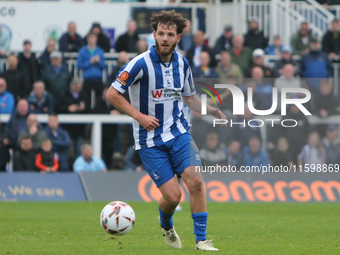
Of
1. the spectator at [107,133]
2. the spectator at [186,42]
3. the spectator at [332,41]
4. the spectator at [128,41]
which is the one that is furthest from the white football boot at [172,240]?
the spectator at [332,41]

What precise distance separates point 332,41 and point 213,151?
8.91m

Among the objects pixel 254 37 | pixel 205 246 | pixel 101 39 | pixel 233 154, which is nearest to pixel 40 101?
pixel 101 39

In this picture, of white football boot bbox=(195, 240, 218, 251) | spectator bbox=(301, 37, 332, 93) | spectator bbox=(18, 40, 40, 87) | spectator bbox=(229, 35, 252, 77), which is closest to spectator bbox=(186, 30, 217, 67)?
spectator bbox=(229, 35, 252, 77)

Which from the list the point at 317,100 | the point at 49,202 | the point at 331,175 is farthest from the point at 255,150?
the point at 49,202

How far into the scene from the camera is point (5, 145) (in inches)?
627

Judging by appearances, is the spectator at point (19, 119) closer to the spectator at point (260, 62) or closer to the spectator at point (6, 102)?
the spectator at point (6, 102)

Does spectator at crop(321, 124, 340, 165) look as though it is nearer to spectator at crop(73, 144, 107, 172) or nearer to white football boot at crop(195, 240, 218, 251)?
spectator at crop(73, 144, 107, 172)

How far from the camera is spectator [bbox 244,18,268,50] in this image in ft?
60.4

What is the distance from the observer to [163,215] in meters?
7.05

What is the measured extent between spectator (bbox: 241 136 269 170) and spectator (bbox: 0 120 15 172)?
6.62 meters

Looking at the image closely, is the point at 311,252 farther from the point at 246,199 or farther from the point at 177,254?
the point at 246,199

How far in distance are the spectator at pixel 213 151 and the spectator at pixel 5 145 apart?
657 centimetres

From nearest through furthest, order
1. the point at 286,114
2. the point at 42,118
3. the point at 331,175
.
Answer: the point at 286,114, the point at 331,175, the point at 42,118

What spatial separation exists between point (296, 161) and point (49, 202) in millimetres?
5940
